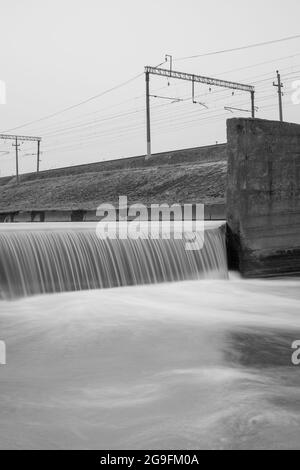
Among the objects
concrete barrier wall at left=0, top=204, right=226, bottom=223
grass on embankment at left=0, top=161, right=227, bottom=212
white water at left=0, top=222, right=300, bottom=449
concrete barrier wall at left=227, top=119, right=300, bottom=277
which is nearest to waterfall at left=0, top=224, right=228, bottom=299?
white water at left=0, top=222, right=300, bottom=449

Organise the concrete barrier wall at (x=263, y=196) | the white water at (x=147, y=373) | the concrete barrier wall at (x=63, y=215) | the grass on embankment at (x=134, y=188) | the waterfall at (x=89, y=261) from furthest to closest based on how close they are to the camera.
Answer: the grass on embankment at (x=134, y=188)
the concrete barrier wall at (x=63, y=215)
the concrete barrier wall at (x=263, y=196)
the waterfall at (x=89, y=261)
the white water at (x=147, y=373)

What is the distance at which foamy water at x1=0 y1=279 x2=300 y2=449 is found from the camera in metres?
4.18

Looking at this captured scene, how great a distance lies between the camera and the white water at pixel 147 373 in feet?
13.7

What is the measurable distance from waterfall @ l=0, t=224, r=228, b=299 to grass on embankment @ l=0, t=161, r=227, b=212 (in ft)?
39.8

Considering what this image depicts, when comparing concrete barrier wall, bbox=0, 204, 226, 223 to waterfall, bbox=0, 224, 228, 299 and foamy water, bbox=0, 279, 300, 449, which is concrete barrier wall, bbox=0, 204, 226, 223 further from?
foamy water, bbox=0, 279, 300, 449

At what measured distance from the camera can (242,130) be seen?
42.1 feet

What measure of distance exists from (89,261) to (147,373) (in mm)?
5385

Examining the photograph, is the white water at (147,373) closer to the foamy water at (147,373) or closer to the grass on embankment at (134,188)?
the foamy water at (147,373)

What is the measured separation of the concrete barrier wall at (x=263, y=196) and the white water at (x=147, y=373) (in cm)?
302

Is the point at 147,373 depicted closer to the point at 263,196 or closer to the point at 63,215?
the point at 263,196

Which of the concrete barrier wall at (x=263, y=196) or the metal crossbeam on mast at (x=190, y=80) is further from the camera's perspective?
the metal crossbeam on mast at (x=190, y=80)

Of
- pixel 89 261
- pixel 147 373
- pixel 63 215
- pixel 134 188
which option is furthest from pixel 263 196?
pixel 134 188

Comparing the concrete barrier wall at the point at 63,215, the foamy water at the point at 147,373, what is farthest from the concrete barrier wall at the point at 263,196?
the concrete barrier wall at the point at 63,215

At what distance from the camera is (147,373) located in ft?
19.0
